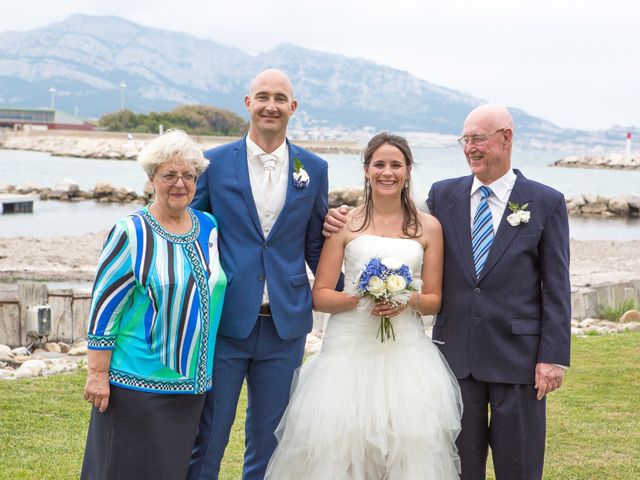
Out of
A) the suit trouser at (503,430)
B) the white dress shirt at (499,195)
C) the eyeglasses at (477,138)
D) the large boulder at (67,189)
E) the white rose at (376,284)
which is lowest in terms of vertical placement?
the large boulder at (67,189)

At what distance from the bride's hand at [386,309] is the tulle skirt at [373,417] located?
224 millimetres

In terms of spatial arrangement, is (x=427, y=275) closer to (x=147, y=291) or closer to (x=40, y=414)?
(x=147, y=291)

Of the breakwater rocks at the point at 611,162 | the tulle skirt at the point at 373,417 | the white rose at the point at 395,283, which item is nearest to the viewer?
the white rose at the point at 395,283

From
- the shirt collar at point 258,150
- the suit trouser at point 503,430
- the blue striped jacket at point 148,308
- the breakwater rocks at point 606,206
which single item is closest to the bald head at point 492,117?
the shirt collar at point 258,150

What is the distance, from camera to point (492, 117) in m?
4.68

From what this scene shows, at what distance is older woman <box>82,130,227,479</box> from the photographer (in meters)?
4.25

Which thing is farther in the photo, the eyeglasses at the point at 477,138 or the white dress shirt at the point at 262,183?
the white dress shirt at the point at 262,183

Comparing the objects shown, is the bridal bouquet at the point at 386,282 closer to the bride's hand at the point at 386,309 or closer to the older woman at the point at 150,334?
the bride's hand at the point at 386,309

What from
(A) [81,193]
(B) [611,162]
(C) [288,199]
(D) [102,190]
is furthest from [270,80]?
(B) [611,162]

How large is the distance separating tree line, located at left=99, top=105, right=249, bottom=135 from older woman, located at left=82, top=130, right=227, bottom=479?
95.7 meters

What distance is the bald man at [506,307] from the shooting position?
15.4ft

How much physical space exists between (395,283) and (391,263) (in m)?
0.12

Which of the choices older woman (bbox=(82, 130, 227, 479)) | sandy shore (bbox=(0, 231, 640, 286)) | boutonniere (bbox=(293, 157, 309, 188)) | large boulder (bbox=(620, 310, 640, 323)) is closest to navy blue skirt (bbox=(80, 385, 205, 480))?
older woman (bbox=(82, 130, 227, 479))

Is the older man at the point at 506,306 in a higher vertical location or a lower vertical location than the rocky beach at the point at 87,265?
higher
